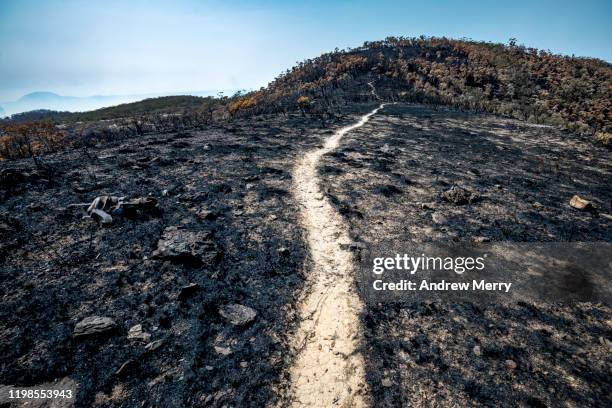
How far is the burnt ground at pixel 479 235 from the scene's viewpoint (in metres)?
5.93

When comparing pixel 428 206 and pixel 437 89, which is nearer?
pixel 428 206

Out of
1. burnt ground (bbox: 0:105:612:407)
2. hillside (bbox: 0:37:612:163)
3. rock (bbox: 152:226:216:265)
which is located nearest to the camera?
burnt ground (bbox: 0:105:612:407)

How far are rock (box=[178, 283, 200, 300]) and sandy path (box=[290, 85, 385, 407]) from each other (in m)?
2.90

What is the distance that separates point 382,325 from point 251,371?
3.20m

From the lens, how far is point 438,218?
12281 millimetres

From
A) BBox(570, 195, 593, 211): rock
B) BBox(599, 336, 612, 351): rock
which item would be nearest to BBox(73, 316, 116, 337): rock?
BBox(599, 336, 612, 351): rock

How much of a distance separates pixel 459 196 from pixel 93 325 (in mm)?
13811

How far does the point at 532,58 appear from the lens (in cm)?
6594

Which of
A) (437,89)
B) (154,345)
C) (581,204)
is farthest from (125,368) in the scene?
(437,89)

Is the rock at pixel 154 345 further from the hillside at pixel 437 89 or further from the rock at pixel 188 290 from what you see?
the hillside at pixel 437 89

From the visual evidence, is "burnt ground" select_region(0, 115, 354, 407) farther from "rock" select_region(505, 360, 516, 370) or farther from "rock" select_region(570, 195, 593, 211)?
"rock" select_region(570, 195, 593, 211)

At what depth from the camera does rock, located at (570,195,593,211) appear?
12995 millimetres

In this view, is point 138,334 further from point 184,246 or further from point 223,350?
point 184,246

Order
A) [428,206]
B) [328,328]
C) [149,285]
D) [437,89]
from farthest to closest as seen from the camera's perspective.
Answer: [437,89] → [428,206] → [149,285] → [328,328]
